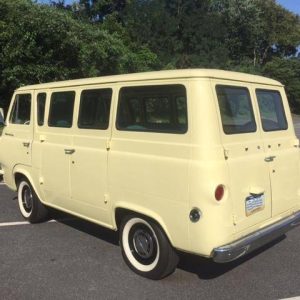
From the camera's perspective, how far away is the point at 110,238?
6008 millimetres

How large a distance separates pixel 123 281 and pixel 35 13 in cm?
1677

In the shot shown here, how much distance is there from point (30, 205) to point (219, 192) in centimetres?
348

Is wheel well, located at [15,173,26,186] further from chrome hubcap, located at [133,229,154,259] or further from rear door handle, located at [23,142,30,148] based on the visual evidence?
chrome hubcap, located at [133,229,154,259]

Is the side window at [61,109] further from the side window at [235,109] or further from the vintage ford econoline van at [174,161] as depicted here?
the side window at [235,109]

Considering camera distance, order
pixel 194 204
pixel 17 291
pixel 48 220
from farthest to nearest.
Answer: pixel 48 220, pixel 17 291, pixel 194 204

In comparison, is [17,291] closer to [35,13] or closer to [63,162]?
[63,162]

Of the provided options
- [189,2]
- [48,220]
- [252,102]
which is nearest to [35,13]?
[48,220]

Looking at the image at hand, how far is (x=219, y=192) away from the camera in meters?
4.18

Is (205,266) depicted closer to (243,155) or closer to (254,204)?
(254,204)

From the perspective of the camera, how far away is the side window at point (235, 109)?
448 centimetres

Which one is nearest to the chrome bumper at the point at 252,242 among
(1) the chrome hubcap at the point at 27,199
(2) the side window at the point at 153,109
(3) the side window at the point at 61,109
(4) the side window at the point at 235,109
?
(4) the side window at the point at 235,109

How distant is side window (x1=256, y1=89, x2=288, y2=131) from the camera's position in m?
5.09

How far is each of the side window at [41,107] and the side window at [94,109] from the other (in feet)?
3.03

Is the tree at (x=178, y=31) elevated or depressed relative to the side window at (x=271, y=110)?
elevated
